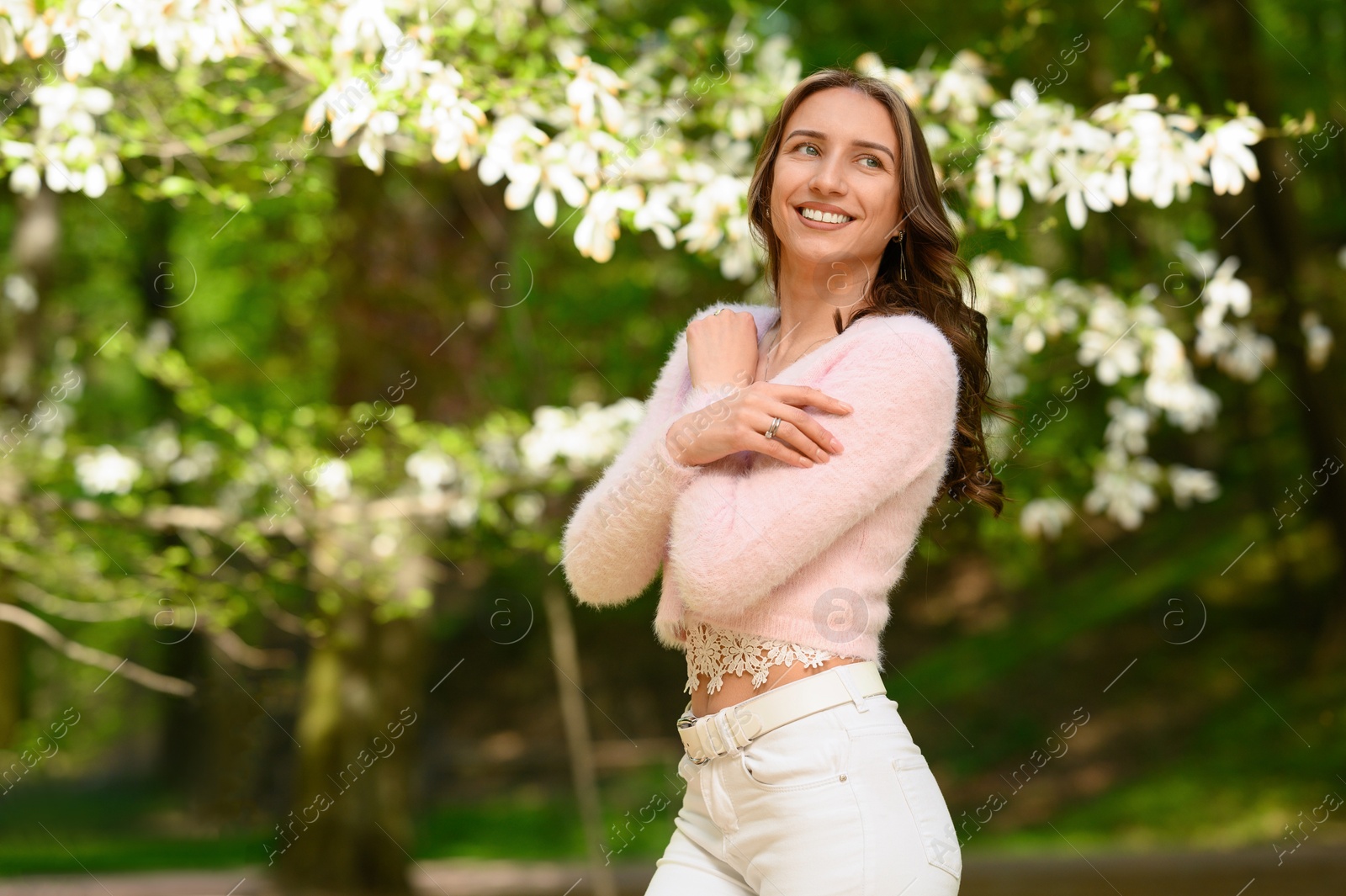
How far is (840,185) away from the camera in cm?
208

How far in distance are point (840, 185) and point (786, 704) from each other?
843 millimetres

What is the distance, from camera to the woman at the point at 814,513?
1831 mm

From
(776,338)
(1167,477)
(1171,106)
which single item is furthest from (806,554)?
(1167,477)

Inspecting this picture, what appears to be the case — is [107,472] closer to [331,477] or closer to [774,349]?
[331,477]

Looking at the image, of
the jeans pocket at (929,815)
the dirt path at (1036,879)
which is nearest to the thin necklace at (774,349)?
the jeans pocket at (929,815)

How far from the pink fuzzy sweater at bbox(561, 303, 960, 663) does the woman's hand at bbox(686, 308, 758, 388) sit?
9cm

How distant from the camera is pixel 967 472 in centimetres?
220

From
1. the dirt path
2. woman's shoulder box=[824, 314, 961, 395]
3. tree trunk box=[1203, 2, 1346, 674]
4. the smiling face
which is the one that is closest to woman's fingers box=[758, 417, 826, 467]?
woman's shoulder box=[824, 314, 961, 395]

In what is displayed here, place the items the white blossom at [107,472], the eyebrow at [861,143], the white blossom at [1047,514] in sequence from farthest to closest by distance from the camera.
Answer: the white blossom at [107,472] < the white blossom at [1047,514] < the eyebrow at [861,143]

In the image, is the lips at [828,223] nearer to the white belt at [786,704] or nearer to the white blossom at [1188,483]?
the white belt at [786,704]

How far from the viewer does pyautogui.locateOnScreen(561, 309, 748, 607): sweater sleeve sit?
201cm

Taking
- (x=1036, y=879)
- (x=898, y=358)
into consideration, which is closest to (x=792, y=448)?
(x=898, y=358)

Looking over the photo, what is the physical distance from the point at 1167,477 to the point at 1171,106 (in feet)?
6.56

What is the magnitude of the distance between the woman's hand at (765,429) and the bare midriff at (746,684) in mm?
303
